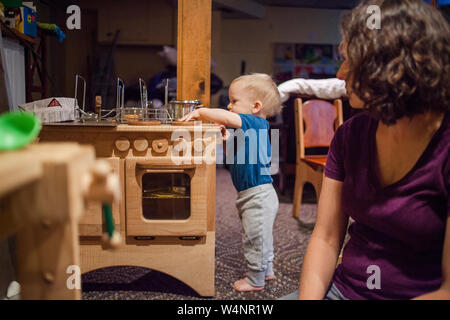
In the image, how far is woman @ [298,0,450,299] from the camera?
64 centimetres

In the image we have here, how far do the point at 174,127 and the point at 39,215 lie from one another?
1009 mm

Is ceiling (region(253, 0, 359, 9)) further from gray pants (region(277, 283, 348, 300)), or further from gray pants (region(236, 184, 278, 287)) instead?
gray pants (region(277, 283, 348, 300))

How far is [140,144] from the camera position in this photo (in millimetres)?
1453

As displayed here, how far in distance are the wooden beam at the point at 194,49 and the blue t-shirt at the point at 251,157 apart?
247 mm

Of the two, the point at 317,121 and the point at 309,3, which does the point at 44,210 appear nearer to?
the point at 317,121

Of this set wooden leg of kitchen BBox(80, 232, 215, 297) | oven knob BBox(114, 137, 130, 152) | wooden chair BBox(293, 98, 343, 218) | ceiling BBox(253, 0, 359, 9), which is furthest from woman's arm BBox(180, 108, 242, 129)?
ceiling BBox(253, 0, 359, 9)

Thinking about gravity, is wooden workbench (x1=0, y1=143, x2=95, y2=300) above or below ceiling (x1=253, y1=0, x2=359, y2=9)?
below

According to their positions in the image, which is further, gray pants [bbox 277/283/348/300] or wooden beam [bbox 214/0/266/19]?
wooden beam [bbox 214/0/266/19]

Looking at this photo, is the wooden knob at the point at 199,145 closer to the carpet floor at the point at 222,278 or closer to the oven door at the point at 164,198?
the oven door at the point at 164,198

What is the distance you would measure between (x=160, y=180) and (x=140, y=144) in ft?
0.92

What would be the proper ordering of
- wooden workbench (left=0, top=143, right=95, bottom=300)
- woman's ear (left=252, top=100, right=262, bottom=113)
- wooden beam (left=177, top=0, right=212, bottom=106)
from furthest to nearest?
woman's ear (left=252, top=100, right=262, bottom=113) < wooden beam (left=177, top=0, right=212, bottom=106) < wooden workbench (left=0, top=143, right=95, bottom=300)

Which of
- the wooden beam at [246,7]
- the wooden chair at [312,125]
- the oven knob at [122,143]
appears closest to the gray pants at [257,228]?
the oven knob at [122,143]

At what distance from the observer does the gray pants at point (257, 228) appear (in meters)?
1.66

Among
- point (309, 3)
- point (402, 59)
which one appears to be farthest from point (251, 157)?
point (309, 3)
